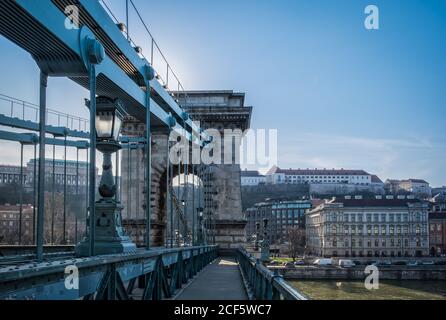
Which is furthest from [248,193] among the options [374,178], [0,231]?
[0,231]

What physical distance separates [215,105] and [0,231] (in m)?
20.6

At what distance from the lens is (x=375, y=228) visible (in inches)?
3164

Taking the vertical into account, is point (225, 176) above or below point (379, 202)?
above

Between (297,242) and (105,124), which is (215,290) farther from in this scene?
(297,242)

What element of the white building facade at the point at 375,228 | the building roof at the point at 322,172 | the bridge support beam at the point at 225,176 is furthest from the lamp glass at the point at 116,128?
the building roof at the point at 322,172

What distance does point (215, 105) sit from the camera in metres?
30.4

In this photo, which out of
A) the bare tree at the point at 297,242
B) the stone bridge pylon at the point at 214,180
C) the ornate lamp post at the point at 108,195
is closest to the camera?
the ornate lamp post at the point at 108,195

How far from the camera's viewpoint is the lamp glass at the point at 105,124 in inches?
274

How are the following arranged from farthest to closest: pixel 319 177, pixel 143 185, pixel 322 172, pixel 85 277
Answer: pixel 322 172 → pixel 319 177 → pixel 143 185 → pixel 85 277

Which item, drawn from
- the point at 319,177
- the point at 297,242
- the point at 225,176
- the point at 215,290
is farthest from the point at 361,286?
the point at 319,177

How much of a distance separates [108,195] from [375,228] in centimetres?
7762

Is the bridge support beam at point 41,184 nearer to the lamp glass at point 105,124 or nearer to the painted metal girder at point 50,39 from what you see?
the painted metal girder at point 50,39

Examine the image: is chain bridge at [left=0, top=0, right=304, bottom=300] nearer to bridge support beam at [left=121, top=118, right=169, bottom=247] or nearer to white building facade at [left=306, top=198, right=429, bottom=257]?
bridge support beam at [left=121, top=118, right=169, bottom=247]
